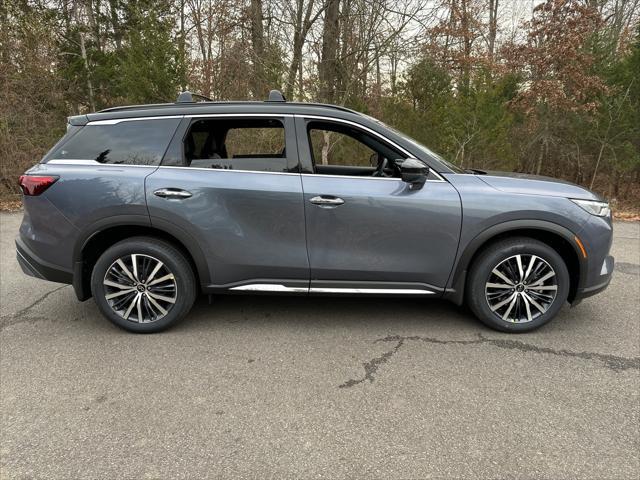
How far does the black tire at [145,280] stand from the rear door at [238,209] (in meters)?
0.19

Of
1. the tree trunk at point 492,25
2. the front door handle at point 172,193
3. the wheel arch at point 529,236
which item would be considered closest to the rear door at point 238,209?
the front door handle at point 172,193

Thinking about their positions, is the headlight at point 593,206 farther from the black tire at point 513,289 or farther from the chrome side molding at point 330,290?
the chrome side molding at point 330,290

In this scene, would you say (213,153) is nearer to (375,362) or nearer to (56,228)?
(56,228)

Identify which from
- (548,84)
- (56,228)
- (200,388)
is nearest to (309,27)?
(548,84)

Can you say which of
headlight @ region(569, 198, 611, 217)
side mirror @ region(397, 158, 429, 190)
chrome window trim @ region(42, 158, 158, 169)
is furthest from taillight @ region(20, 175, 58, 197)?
headlight @ region(569, 198, 611, 217)

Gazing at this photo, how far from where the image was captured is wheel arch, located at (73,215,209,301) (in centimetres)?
326

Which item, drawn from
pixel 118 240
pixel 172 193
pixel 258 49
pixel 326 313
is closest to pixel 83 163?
pixel 118 240

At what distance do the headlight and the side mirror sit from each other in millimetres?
1195

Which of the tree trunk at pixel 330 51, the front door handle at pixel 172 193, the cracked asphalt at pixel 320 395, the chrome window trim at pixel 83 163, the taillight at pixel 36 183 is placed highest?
the tree trunk at pixel 330 51

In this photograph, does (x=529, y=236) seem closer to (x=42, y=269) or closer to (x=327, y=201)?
(x=327, y=201)

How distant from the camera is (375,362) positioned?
300 cm

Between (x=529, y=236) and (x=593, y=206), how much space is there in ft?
1.72

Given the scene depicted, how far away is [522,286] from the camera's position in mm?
3352

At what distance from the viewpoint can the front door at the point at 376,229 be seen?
3193mm
